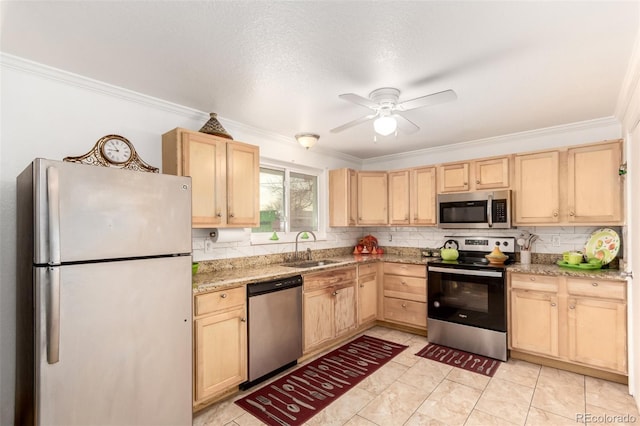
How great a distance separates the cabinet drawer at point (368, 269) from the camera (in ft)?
13.3

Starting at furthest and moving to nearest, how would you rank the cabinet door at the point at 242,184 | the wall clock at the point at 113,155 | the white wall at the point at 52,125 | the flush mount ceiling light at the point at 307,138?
the flush mount ceiling light at the point at 307,138, the cabinet door at the point at 242,184, the wall clock at the point at 113,155, the white wall at the point at 52,125

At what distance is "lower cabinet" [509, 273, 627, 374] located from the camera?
279 cm

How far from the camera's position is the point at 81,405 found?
5.56 feet

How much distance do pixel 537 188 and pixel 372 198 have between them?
1.99 m

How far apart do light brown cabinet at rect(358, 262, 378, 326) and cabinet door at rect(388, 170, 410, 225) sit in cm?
72

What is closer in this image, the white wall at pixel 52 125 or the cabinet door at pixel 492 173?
the white wall at pixel 52 125

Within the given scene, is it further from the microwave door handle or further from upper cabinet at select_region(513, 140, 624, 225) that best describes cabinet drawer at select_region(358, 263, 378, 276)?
upper cabinet at select_region(513, 140, 624, 225)

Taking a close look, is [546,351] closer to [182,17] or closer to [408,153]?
[408,153]

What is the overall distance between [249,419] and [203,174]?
194cm

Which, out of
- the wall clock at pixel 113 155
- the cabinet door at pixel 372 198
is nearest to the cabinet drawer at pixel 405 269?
the cabinet door at pixel 372 198

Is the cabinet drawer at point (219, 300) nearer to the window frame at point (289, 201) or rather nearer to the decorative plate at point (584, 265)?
the window frame at point (289, 201)

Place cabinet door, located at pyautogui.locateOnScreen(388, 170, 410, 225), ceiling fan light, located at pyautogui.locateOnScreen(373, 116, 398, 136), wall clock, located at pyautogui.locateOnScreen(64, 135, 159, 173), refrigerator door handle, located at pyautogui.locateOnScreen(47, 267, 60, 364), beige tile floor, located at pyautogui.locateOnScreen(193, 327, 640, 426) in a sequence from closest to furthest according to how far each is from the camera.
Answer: refrigerator door handle, located at pyautogui.locateOnScreen(47, 267, 60, 364)
wall clock, located at pyautogui.locateOnScreen(64, 135, 159, 173)
beige tile floor, located at pyautogui.locateOnScreen(193, 327, 640, 426)
ceiling fan light, located at pyautogui.locateOnScreen(373, 116, 398, 136)
cabinet door, located at pyautogui.locateOnScreen(388, 170, 410, 225)

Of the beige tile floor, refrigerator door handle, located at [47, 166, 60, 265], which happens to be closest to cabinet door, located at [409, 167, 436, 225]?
the beige tile floor

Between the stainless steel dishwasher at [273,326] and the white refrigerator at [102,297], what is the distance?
68 cm
